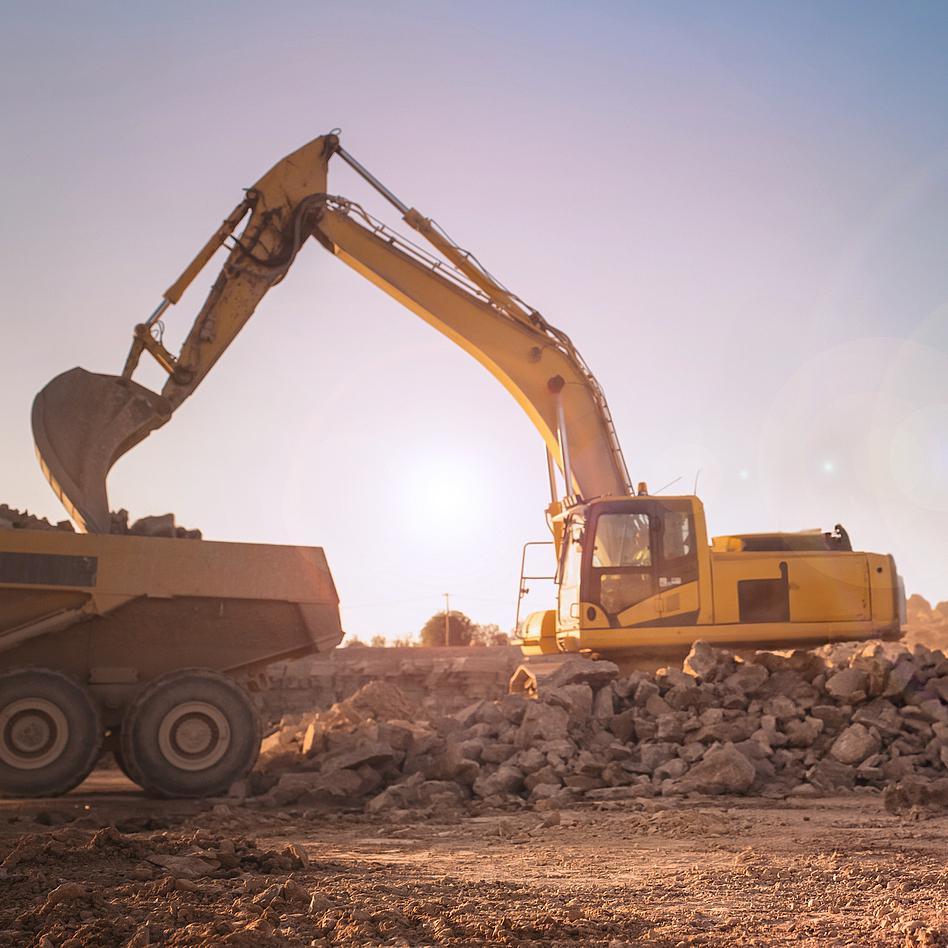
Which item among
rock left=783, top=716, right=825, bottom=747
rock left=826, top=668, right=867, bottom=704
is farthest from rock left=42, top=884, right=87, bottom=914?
rock left=826, top=668, right=867, bottom=704

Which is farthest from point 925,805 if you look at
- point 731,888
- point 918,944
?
point 918,944

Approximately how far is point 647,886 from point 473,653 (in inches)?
691

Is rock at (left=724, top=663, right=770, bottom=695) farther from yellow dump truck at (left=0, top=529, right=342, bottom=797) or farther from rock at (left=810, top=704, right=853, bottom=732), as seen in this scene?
yellow dump truck at (left=0, top=529, right=342, bottom=797)

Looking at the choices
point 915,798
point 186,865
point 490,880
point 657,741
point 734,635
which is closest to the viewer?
point 186,865

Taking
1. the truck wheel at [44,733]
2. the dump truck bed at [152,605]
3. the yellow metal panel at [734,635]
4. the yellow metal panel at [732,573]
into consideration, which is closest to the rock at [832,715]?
the yellow metal panel at [734,635]

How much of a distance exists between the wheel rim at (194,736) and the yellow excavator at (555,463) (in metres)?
1.87

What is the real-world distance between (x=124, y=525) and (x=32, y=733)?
2.02 meters

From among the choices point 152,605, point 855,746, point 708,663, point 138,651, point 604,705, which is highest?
point 152,605

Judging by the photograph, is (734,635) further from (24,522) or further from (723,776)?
(24,522)

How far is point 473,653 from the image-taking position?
2253 cm

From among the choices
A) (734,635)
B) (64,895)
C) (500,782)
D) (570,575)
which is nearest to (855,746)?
(734,635)

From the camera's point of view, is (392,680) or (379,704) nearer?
(379,704)

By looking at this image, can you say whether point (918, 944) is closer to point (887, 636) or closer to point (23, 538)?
point (23, 538)

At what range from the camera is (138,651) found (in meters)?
9.71
